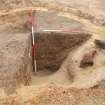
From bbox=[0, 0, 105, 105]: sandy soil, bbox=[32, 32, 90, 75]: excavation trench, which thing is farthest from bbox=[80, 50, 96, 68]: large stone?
bbox=[32, 32, 90, 75]: excavation trench

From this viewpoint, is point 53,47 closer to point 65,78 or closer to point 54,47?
point 54,47

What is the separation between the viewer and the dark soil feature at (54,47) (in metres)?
8.83

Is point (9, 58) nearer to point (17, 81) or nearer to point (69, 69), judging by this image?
point (17, 81)

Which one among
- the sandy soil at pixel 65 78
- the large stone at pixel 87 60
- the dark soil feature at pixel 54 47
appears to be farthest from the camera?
the dark soil feature at pixel 54 47

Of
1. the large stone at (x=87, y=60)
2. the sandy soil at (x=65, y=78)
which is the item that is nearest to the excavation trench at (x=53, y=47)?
the sandy soil at (x=65, y=78)

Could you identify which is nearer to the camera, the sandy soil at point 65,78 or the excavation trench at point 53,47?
the sandy soil at point 65,78

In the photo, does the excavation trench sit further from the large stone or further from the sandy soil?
the large stone

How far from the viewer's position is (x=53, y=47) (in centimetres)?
908

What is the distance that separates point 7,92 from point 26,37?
2152 millimetres

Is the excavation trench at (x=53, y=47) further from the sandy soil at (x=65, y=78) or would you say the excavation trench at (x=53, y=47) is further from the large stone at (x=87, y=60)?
the large stone at (x=87, y=60)

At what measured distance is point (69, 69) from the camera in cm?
795

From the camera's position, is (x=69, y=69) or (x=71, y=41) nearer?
(x=69, y=69)

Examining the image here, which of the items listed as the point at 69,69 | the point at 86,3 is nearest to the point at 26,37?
the point at 69,69

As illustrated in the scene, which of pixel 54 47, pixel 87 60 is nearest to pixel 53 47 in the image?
pixel 54 47
